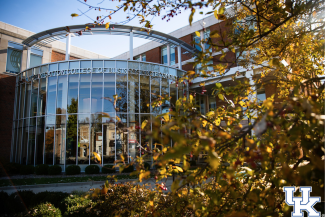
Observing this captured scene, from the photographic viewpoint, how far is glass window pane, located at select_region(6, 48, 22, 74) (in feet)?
55.8

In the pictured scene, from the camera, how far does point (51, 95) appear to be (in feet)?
47.9

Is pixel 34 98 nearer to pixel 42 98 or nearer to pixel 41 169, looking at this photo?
pixel 42 98

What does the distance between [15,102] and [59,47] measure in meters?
7.78

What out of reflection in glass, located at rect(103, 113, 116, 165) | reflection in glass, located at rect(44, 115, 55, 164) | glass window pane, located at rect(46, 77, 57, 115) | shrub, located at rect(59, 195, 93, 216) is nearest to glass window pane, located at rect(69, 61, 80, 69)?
glass window pane, located at rect(46, 77, 57, 115)

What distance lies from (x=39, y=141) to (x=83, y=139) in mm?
3373

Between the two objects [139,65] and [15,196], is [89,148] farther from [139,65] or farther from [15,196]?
[15,196]

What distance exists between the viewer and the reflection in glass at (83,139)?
13.4 m

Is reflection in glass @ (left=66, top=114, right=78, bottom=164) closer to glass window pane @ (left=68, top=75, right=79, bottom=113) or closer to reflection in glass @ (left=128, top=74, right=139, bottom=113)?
glass window pane @ (left=68, top=75, right=79, bottom=113)

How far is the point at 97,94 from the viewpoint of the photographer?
14195 millimetres

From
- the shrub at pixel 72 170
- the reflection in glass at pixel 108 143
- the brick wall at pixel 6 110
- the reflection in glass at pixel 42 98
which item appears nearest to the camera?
the shrub at pixel 72 170

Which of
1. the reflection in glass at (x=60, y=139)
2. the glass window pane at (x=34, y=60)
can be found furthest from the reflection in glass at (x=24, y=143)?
the glass window pane at (x=34, y=60)

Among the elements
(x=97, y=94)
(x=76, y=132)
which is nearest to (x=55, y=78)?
(x=97, y=94)

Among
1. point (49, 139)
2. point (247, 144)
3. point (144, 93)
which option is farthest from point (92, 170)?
point (247, 144)

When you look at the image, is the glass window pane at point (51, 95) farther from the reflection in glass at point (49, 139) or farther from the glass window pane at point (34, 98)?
the glass window pane at point (34, 98)
